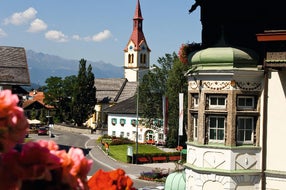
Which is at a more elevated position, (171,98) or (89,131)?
(171,98)

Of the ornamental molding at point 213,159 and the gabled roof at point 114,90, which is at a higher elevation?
the gabled roof at point 114,90

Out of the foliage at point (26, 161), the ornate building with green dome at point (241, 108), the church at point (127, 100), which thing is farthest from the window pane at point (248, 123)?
the church at point (127, 100)

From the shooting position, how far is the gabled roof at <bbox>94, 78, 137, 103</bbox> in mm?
95713

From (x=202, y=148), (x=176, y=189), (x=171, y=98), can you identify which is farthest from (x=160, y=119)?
(x=202, y=148)

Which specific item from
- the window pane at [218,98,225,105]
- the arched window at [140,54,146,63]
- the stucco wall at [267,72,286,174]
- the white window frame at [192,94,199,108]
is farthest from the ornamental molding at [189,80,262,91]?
the arched window at [140,54,146,63]

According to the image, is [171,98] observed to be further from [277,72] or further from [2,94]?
[2,94]

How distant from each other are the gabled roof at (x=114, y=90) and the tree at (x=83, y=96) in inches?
443

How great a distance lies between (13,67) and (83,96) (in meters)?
45.2

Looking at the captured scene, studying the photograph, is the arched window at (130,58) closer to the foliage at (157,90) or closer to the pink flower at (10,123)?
the foliage at (157,90)

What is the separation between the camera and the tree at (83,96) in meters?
83.3

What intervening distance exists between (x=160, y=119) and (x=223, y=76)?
44998 millimetres

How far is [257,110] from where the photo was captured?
12664 millimetres

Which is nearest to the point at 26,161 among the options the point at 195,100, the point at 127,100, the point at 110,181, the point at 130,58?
the point at 110,181

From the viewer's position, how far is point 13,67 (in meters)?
38.2
